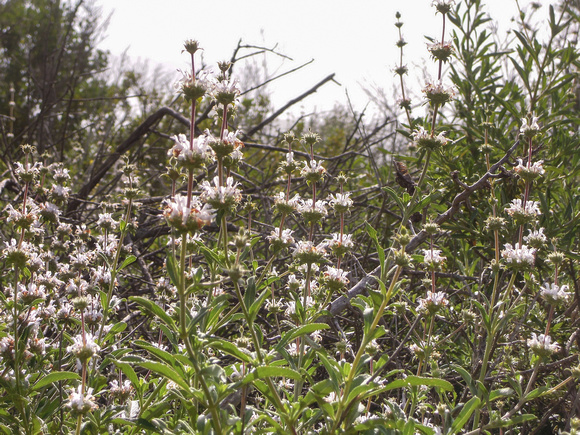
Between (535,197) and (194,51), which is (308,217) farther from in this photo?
(535,197)

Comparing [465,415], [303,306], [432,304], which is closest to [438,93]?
[432,304]

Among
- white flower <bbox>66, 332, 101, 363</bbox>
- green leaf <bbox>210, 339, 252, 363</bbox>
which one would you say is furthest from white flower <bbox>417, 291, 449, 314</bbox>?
white flower <bbox>66, 332, 101, 363</bbox>

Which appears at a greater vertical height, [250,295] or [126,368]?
[250,295]

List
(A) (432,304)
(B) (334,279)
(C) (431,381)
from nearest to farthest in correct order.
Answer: (C) (431,381) < (B) (334,279) < (A) (432,304)

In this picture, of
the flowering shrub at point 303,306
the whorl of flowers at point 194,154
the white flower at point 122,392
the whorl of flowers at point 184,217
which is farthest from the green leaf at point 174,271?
the white flower at point 122,392

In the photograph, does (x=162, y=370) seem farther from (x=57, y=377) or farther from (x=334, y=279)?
(x=334, y=279)

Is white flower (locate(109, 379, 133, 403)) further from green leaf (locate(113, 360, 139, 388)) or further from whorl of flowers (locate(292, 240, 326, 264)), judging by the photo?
whorl of flowers (locate(292, 240, 326, 264))

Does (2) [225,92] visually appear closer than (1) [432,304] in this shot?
Yes

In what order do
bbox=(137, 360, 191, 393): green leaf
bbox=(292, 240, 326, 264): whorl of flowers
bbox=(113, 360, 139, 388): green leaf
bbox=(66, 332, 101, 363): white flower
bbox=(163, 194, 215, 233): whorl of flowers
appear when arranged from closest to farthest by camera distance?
bbox=(163, 194, 215, 233): whorl of flowers → bbox=(137, 360, 191, 393): green leaf → bbox=(113, 360, 139, 388): green leaf → bbox=(66, 332, 101, 363): white flower → bbox=(292, 240, 326, 264): whorl of flowers

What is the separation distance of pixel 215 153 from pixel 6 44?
1702 cm

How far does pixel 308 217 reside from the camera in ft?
5.97

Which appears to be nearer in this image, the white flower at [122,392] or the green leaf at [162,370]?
the green leaf at [162,370]

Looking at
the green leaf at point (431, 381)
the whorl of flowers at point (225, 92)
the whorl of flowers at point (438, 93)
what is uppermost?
the whorl of flowers at point (438, 93)

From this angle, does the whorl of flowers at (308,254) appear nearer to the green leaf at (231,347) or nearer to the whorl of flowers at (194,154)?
the green leaf at (231,347)
